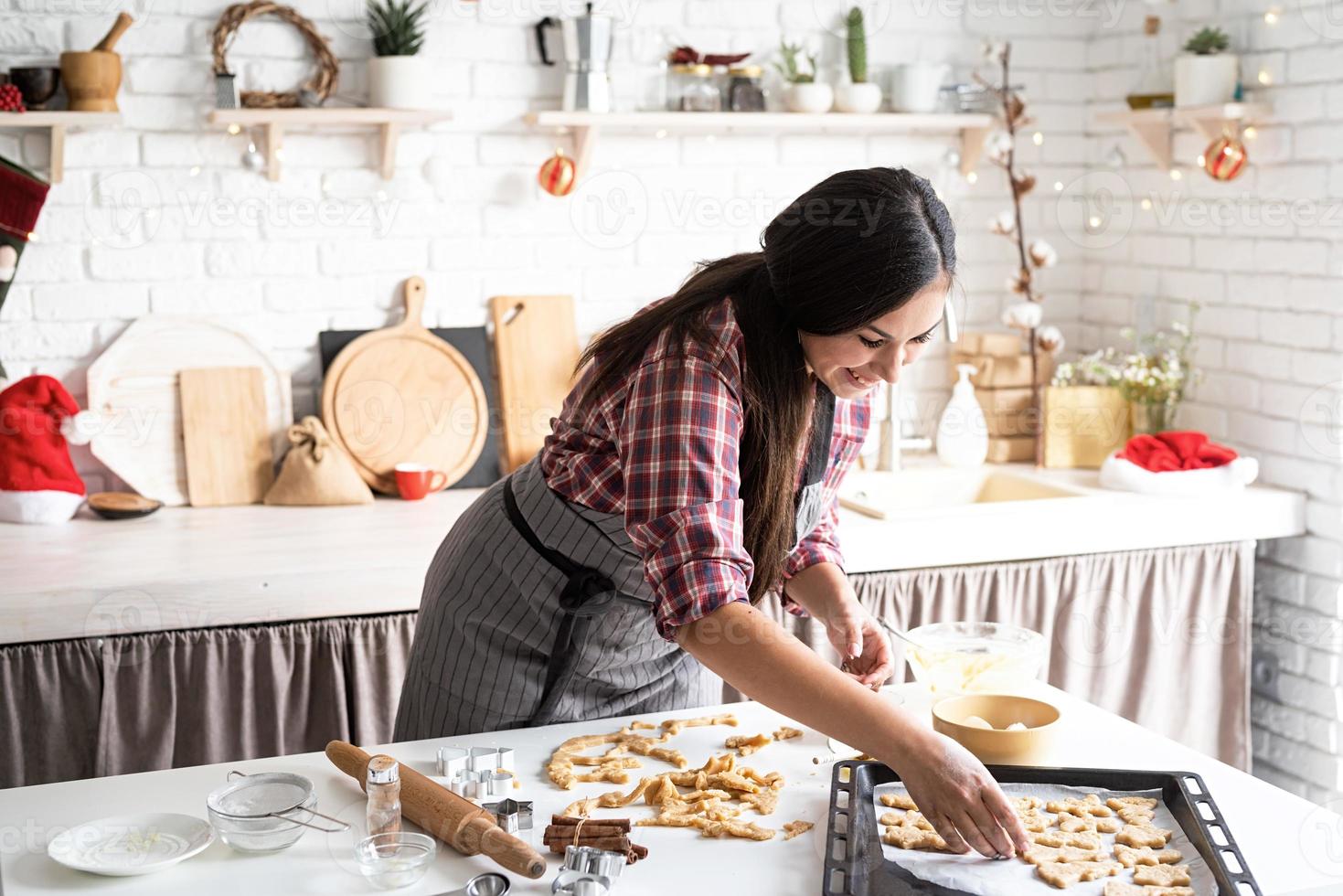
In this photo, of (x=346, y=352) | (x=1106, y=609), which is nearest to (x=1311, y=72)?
(x=1106, y=609)

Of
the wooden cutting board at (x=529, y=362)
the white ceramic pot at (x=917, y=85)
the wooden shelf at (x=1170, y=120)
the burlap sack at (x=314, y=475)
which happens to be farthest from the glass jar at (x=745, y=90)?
the burlap sack at (x=314, y=475)

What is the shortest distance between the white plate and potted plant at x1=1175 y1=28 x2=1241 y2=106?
268 centimetres

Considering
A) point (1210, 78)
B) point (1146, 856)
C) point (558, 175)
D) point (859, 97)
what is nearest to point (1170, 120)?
point (1210, 78)

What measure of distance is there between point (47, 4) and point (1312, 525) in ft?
9.89

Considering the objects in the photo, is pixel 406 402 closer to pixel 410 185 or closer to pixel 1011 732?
pixel 410 185

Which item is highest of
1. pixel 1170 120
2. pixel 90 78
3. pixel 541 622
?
pixel 90 78

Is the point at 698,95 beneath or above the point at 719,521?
above

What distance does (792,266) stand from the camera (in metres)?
1.57

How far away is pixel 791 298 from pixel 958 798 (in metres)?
0.60

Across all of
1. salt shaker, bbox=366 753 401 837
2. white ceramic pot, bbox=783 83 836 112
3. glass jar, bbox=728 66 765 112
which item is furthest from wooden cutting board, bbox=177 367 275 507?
salt shaker, bbox=366 753 401 837

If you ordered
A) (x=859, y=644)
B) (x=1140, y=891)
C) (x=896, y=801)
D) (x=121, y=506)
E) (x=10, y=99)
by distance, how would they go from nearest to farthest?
(x=1140, y=891) < (x=896, y=801) < (x=859, y=644) < (x=10, y=99) < (x=121, y=506)

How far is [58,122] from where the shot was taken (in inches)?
108

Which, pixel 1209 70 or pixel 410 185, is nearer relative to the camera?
pixel 1209 70

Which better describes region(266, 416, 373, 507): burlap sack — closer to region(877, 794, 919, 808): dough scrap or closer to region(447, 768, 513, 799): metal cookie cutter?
region(447, 768, 513, 799): metal cookie cutter
